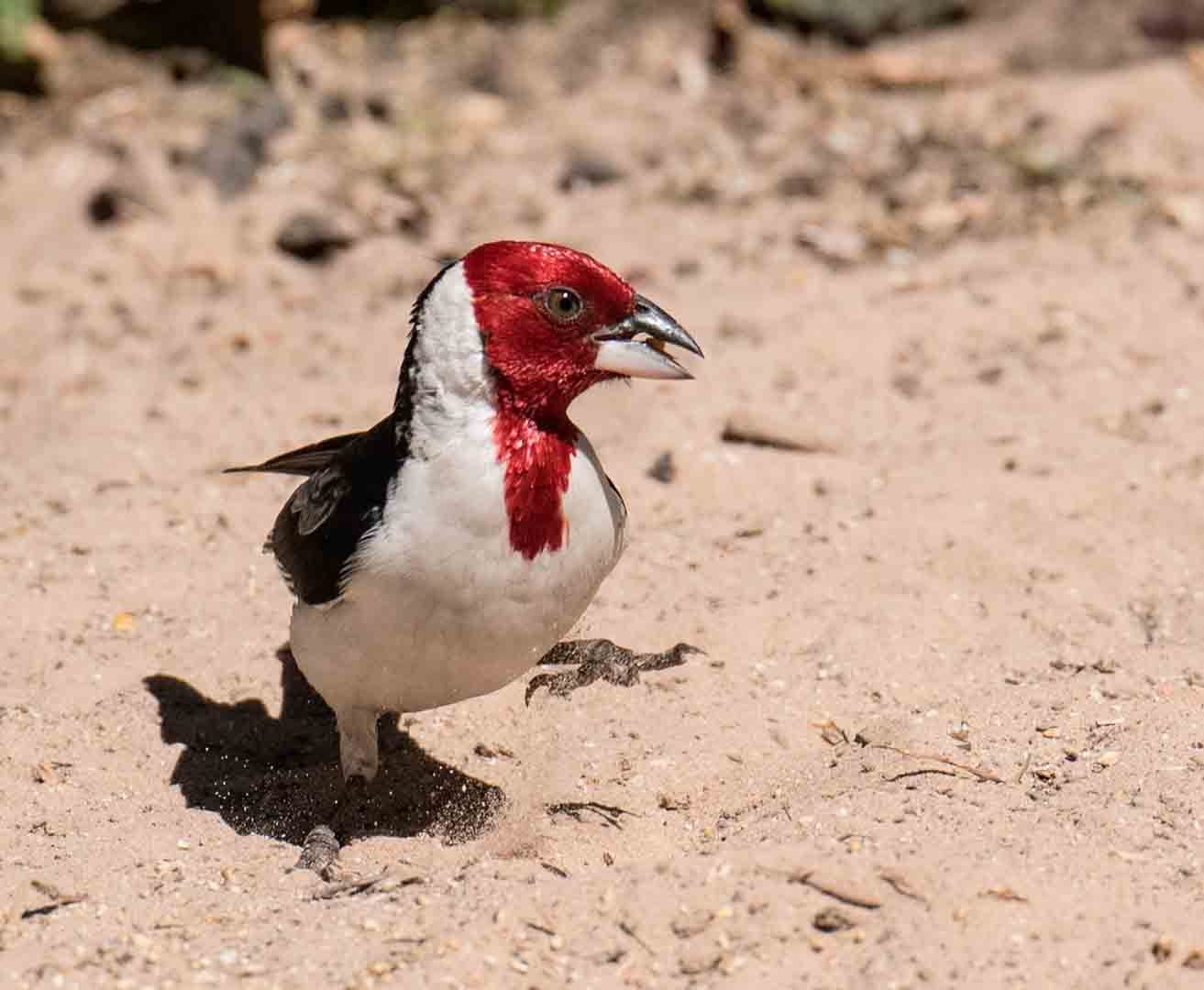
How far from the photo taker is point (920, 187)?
7230mm

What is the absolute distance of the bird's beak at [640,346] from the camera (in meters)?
3.66

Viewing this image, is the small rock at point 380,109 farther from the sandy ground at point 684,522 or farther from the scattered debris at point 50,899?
the scattered debris at point 50,899

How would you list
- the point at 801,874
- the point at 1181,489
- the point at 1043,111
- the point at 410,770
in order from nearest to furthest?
the point at 801,874
the point at 410,770
the point at 1181,489
the point at 1043,111

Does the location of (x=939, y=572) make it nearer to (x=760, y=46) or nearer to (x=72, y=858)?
(x=72, y=858)

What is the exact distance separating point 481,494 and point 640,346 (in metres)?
0.48

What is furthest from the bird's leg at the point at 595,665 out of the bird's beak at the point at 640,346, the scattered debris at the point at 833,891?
the scattered debris at the point at 833,891

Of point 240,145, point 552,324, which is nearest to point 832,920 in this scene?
point 552,324

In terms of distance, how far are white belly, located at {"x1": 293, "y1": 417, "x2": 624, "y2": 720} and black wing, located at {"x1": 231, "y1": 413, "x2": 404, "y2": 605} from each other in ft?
0.18

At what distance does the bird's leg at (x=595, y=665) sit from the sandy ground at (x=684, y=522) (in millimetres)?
57

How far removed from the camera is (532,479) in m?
3.55

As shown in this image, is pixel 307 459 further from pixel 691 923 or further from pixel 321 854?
pixel 691 923

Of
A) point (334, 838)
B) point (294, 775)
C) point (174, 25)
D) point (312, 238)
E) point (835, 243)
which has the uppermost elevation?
point (174, 25)

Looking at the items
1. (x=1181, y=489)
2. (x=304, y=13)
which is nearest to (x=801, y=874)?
(x=1181, y=489)

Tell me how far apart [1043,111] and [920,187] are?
2.78ft
